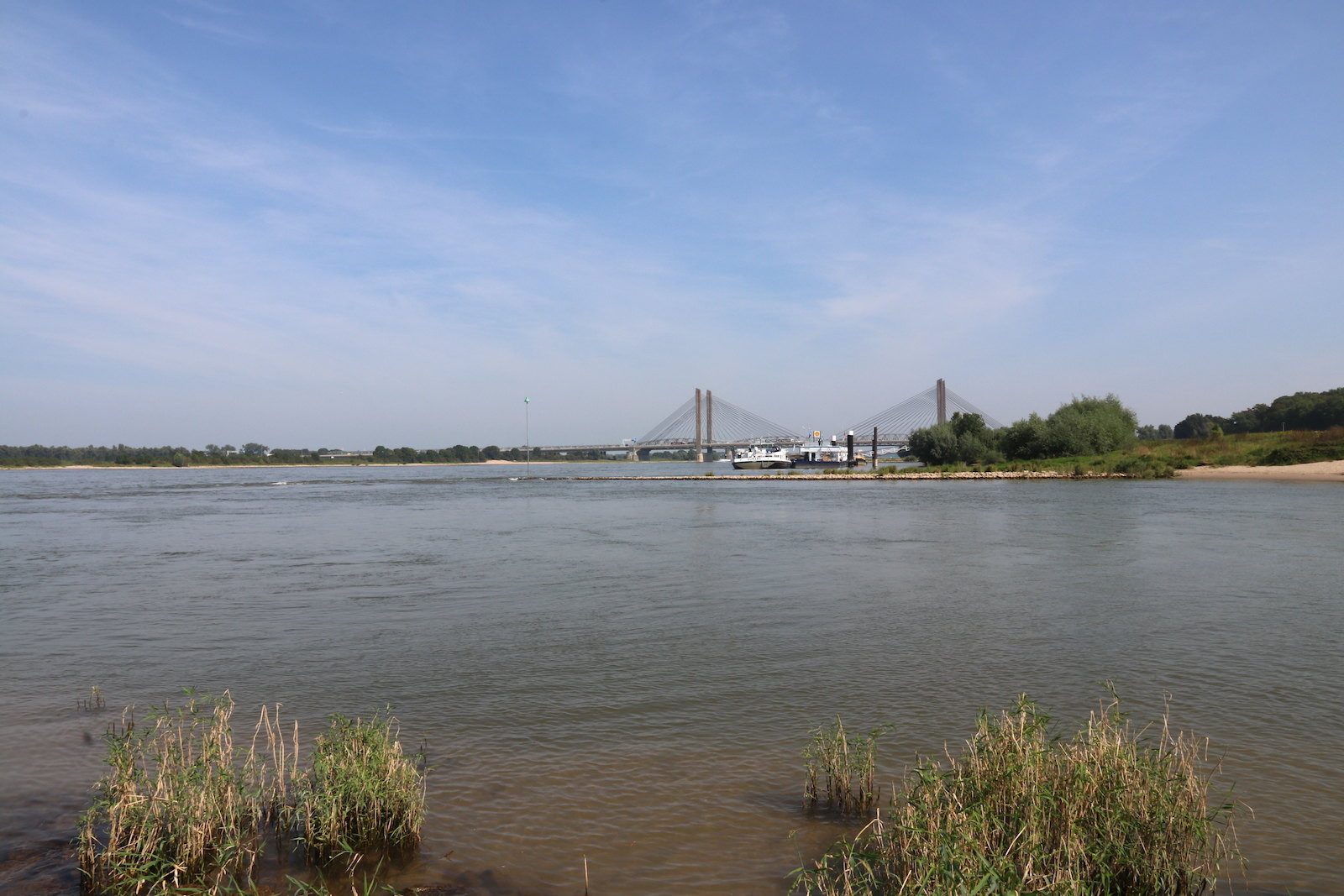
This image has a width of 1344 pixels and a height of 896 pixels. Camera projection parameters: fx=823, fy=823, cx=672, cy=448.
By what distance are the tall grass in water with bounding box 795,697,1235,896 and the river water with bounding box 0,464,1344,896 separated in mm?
511

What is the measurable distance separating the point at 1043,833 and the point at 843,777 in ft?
5.31

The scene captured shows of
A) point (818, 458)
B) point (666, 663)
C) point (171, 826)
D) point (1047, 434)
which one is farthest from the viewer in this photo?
point (818, 458)

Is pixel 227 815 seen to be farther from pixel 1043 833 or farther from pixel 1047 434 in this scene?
pixel 1047 434

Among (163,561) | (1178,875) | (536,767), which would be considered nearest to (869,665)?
(536,767)

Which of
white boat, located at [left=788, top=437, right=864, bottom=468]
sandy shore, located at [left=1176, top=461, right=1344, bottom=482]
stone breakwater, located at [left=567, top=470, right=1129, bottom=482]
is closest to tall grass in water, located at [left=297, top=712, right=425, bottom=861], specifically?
sandy shore, located at [left=1176, top=461, right=1344, bottom=482]

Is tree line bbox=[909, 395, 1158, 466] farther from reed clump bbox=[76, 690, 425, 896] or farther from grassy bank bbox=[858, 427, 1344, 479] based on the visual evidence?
reed clump bbox=[76, 690, 425, 896]

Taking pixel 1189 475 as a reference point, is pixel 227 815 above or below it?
below

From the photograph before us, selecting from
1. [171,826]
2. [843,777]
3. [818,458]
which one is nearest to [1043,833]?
[843,777]

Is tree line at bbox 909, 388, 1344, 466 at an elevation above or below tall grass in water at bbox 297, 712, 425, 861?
above

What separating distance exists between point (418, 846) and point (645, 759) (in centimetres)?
221

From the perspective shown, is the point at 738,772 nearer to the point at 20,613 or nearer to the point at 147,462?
the point at 20,613

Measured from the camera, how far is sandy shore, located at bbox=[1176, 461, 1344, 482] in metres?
55.8

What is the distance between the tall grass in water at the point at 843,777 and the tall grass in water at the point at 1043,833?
50cm

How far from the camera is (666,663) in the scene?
34.7 feet
